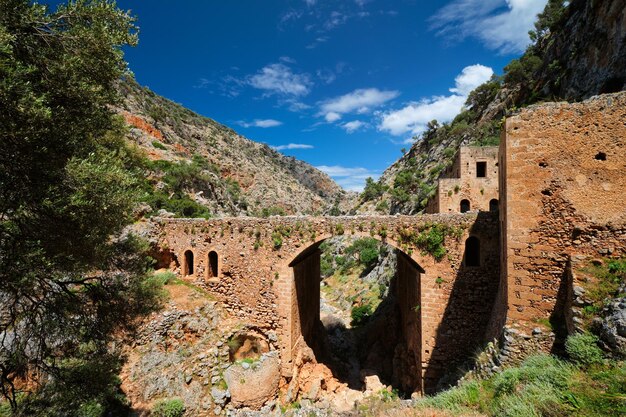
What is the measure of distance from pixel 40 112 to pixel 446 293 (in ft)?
44.6

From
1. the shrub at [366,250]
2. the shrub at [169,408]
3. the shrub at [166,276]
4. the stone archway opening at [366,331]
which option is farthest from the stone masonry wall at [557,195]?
the shrub at [366,250]

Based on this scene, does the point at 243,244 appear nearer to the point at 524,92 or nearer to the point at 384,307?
the point at 384,307

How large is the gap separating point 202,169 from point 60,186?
3774 centimetres

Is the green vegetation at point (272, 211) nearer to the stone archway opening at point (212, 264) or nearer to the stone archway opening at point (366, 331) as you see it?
the stone archway opening at point (366, 331)

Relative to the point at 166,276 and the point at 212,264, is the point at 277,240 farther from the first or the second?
the point at 166,276

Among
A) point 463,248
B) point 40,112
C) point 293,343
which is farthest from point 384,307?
point 40,112

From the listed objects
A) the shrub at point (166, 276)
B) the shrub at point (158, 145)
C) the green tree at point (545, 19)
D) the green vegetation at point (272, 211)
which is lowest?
the shrub at point (166, 276)

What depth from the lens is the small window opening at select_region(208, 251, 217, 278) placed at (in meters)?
15.4

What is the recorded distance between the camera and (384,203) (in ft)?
151

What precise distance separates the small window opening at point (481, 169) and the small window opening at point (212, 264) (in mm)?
16583

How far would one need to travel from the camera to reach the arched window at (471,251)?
12.5 m

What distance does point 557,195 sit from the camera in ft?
28.1

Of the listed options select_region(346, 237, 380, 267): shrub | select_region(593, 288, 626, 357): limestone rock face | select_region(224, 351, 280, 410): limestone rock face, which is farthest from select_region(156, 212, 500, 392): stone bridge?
select_region(346, 237, 380, 267): shrub

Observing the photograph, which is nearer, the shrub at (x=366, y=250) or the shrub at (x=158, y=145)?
the shrub at (x=366, y=250)
